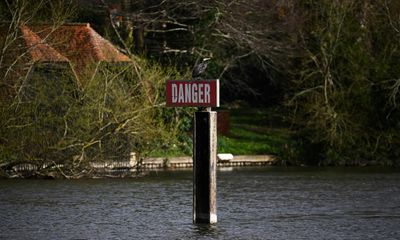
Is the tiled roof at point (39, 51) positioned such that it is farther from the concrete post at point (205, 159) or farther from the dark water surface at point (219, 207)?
the concrete post at point (205, 159)

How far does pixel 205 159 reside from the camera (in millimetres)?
23453

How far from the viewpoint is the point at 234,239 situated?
22.9 meters

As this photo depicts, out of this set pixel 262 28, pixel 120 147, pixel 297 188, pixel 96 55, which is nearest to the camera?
pixel 297 188

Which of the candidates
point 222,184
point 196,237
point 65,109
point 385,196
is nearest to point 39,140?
point 65,109

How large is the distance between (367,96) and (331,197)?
1573 cm

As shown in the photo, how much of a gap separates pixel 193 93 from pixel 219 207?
6.83 meters

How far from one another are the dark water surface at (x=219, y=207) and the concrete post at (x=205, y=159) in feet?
2.37

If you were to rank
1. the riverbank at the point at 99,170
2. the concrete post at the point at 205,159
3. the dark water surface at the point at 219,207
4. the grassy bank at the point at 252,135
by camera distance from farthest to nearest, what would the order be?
the grassy bank at the point at 252,135 → the riverbank at the point at 99,170 → the dark water surface at the point at 219,207 → the concrete post at the point at 205,159

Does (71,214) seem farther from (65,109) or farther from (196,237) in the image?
(65,109)

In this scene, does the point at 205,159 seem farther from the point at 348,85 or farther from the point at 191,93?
the point at 348,85

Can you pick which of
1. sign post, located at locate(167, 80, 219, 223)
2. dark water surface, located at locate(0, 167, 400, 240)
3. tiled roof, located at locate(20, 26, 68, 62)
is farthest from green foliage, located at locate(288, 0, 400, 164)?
sign post, located at locate(167, 80, 219, 223)

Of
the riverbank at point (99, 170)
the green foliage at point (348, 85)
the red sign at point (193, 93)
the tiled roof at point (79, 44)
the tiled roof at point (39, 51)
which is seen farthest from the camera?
the green foliage at point (348, 85)

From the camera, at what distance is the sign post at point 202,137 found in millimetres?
23031

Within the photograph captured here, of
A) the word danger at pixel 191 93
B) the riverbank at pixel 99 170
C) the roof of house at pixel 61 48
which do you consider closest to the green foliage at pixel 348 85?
the riverbank at pixel 99 170
